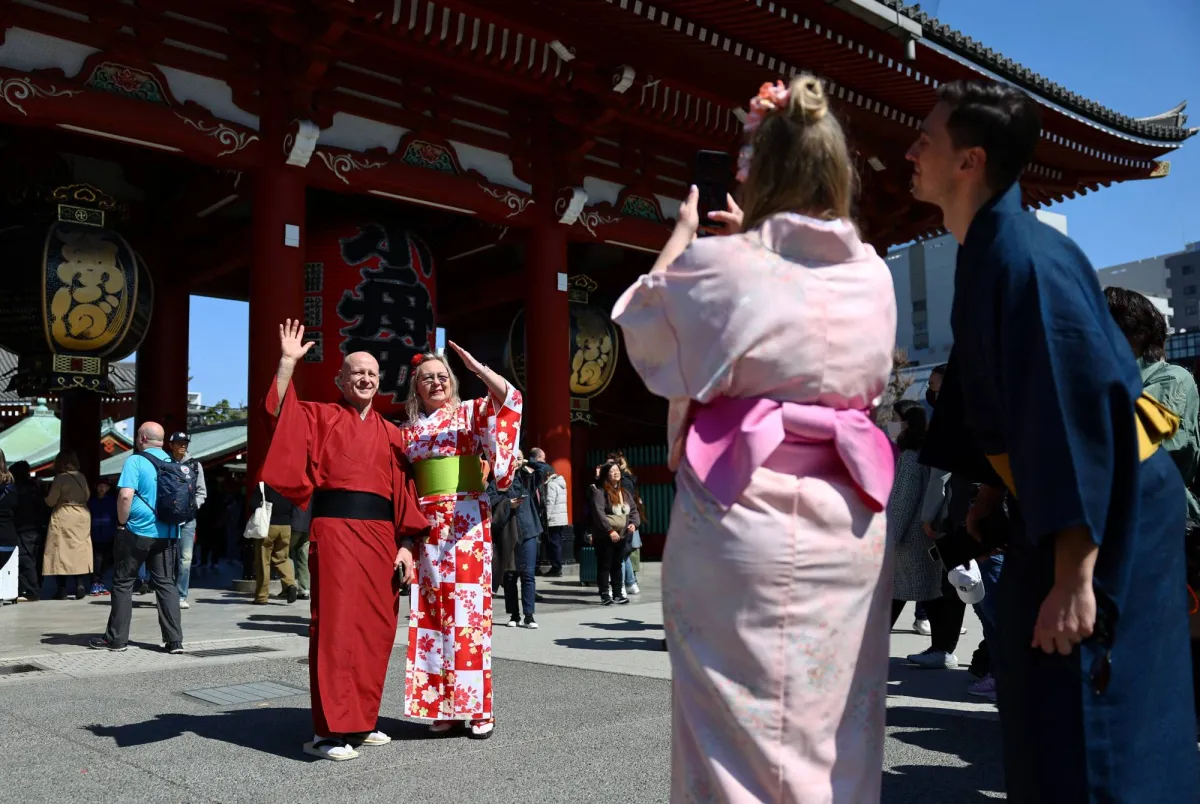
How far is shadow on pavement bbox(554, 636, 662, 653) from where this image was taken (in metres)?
7.09

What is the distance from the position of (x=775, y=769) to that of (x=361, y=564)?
2690 millimetres

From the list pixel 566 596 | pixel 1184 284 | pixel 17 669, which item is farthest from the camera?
pixel 1184 284

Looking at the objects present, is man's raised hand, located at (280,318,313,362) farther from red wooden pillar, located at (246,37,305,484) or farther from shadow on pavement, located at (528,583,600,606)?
shadow on pavement, located at (528,583,600,606)

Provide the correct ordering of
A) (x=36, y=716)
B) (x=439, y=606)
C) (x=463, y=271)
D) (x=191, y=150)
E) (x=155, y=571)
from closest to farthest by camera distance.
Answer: (x=439, y=606) → (x=36, y=716) → (x=155, y=571) → (x=191, y=150) → (x=463, y=271)

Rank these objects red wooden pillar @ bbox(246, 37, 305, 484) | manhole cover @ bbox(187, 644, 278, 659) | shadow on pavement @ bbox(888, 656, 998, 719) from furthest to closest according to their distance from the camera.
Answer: red wooden pillar @ bbox(246, 37, 305, 484) < manhole cover @ bbox(187, 644, 278, 659) < shadow on pavement @ bbox(888, 656, 998, 719)

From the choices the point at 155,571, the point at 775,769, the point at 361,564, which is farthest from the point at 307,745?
the point at 155,571

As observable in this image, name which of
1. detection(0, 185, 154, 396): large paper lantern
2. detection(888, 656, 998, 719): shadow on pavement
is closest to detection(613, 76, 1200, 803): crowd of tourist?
detection(888, 656, 998, 719): shadow on pavement

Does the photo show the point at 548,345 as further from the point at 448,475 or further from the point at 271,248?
the point at 448,475

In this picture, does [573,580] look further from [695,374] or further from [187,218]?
[695,374]

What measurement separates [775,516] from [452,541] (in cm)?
287

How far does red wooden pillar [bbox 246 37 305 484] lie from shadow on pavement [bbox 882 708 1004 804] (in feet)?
21.9

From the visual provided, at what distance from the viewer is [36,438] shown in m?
21.6

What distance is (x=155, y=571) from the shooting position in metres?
7.18

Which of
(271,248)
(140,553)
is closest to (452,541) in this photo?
(140,553)
